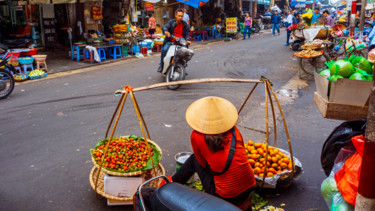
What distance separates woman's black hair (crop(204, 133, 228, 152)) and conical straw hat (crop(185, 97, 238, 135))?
0.14 feet

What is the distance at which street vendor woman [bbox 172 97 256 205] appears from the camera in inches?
97.8

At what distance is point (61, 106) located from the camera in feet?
22.2

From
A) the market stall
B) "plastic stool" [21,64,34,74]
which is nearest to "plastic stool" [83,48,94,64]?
"plastic stool" [21,64,34,74]

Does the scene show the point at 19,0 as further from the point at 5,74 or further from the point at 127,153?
the point at 127,153

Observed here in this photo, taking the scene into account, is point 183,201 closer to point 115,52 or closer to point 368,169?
point 368,169

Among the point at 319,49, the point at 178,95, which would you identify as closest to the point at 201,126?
the point at 178,95

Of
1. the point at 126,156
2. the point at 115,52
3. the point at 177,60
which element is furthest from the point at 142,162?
the point at 115,52

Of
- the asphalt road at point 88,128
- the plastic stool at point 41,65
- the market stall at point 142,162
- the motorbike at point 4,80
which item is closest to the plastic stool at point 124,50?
the asphalt road at point 88,128

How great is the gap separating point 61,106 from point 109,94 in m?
1.27

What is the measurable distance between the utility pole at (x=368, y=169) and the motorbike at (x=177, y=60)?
6403mm

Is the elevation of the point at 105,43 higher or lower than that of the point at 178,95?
higher

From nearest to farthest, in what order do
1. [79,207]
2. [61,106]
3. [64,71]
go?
[79,207] < [61,106] < [64,71]

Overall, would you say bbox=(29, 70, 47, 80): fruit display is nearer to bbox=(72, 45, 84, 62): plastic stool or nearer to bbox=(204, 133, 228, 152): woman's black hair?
bbox=(72, 45, 84, 62): plastic stool

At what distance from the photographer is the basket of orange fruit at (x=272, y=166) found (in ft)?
11.4
